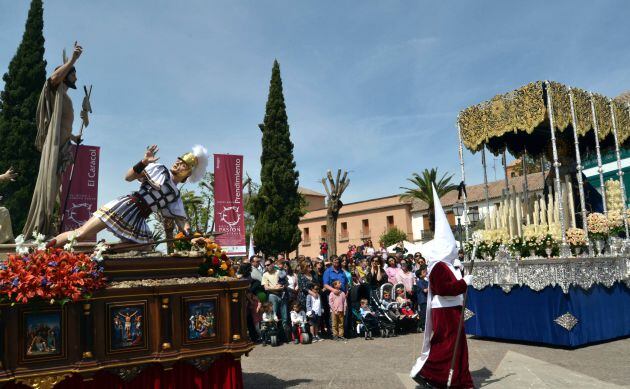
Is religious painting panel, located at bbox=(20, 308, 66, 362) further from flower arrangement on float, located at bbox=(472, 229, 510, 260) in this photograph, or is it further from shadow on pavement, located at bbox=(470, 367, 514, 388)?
flower arrangement on float, located at bbox=(472, 229, 510, 260)

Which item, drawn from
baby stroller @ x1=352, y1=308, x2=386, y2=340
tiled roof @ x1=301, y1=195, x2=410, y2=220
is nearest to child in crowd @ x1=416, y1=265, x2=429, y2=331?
baby stroller @ x1=352, y1=308, x2=386, y2=340

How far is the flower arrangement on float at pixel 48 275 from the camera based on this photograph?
4.51 m

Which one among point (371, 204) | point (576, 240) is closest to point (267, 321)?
point (576, 240)

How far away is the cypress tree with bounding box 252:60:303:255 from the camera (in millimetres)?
32719

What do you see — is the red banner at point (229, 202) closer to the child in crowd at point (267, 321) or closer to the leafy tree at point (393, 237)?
the child in crowd at point (267, 321)

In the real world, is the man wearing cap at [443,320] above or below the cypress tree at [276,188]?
below

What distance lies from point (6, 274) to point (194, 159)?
236 centimetres

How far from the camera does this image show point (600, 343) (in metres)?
9.55

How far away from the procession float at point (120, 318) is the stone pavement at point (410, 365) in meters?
1.69

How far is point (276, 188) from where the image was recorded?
3312 centimetres

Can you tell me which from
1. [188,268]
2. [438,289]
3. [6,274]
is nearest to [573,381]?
[438,289]

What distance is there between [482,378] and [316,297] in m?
5.15

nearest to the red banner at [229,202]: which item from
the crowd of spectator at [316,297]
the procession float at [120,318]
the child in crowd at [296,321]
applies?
the crowd of spectator at [316,297]

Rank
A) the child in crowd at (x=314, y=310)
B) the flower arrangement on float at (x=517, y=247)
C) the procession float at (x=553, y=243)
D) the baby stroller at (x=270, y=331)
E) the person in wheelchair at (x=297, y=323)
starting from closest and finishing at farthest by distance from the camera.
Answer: the procession float at (x=553, y=243)
the flower arrangement on float at (x=517, y=247)
the baby stroller at (x=270, y=331)
the person in wheelchair at (x=297, y=323)
the child in crowd at (x=314, y=310)
